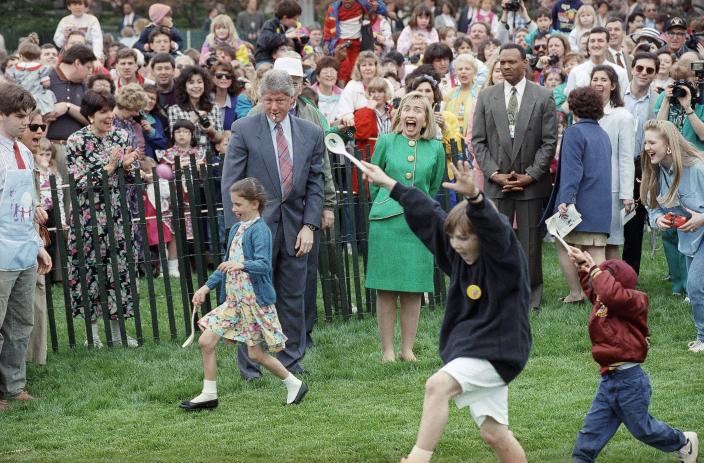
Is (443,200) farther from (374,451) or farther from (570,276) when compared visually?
(374,451)

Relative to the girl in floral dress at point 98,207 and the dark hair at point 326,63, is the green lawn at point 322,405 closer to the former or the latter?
the girl in floral dress at point 98,207

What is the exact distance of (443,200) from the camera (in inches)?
437

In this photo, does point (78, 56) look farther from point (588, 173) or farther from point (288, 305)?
point (588, 173)

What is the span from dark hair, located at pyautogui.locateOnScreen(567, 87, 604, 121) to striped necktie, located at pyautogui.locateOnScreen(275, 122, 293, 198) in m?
3.15

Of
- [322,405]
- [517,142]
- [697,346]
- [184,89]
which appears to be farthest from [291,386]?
[184,89]

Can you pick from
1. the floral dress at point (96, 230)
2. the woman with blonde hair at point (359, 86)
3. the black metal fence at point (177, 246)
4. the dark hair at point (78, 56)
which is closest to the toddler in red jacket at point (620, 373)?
the black metal fence at point (177, 246)

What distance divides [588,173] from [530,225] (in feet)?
2.32

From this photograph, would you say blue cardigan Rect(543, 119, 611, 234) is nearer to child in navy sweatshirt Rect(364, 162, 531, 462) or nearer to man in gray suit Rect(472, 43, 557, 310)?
man in gray suit Rect(472, 43, 557, 310)

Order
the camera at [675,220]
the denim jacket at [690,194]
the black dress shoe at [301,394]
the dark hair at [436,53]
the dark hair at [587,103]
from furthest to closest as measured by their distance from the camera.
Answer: the dark hair at [436,53] → the dark hair at [587,103] → the denim jacket at [690,194] → the camera at [675,220] → the black dress shoe at [301,394]

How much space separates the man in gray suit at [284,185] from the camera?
8.62m

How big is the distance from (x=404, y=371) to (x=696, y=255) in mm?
2394

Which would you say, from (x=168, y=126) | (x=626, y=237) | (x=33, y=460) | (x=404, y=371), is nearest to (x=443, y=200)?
(x=626, y=237)

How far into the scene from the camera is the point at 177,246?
10062 mm

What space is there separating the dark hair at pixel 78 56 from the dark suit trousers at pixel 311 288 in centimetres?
480
